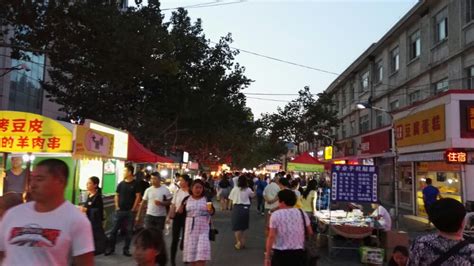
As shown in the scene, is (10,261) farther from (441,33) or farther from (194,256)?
(441,33)

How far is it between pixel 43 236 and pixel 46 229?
5 cm

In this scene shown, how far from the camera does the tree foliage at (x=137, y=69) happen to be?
1201 centimetres

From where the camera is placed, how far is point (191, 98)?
25625 mm

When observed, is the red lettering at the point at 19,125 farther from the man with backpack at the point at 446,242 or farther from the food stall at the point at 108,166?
the man with backpack at the point at 446,242

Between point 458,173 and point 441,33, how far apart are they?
7706mm

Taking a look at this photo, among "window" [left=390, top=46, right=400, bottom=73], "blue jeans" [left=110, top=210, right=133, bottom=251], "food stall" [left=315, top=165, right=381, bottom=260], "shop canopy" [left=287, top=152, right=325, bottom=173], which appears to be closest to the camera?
"blue jeans" [left=110, top=210, right=133, bottom=251]

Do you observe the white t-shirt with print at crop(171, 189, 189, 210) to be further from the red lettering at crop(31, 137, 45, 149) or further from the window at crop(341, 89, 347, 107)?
the window at crop(341, 89, 347, 107)

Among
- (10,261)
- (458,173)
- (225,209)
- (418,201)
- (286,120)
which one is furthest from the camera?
(286,120)

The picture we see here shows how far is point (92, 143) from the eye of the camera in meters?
10.2

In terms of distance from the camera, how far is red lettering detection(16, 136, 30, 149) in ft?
29.7

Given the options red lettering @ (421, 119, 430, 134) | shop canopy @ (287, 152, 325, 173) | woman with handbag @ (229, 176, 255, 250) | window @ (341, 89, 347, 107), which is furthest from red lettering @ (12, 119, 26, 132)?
window @ (341, 89, 347, 107)

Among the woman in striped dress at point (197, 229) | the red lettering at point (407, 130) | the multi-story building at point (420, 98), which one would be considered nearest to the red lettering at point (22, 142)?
the woman in striped dress at point (197, 229)

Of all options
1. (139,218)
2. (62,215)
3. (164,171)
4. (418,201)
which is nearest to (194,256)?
(139,218)

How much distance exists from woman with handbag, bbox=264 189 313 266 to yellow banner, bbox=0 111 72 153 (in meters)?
4.63
